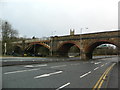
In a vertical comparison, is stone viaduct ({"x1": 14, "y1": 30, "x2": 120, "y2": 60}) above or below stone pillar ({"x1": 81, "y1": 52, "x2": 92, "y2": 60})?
above

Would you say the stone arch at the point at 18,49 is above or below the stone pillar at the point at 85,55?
above

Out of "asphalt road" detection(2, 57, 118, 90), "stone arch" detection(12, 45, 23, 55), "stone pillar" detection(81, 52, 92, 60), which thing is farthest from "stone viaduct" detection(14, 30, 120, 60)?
"asphalt road" detection(2, 57, 118, 90)

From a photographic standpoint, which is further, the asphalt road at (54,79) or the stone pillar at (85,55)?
the stone pillar at (85,55)

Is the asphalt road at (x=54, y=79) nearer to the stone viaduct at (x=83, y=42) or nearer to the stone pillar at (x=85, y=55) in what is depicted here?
the stone viaduct at (x=83, y=42)

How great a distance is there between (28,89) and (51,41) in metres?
56.1

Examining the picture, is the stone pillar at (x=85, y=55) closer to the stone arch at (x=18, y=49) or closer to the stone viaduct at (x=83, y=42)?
the stone viaduct at (x=83, y=42)

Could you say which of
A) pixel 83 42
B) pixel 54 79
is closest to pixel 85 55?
pixel 83 42

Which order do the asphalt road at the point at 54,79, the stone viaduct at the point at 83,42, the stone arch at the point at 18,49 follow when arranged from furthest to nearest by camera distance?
the stone arch at the point at 18,49 → the stone viaduct at the point at 83,42 → the asphalt road at the point at 54,79

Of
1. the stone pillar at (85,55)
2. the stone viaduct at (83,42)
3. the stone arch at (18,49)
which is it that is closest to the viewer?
the stone viaduct at (83,42)

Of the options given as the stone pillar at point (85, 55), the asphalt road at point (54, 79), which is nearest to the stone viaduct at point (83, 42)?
the stone pillar at point (85, 55)

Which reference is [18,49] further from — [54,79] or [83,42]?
[54,79]

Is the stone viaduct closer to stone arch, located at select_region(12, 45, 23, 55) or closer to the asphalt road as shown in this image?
stone arch, located at select_region(12, 45, 23, 55)

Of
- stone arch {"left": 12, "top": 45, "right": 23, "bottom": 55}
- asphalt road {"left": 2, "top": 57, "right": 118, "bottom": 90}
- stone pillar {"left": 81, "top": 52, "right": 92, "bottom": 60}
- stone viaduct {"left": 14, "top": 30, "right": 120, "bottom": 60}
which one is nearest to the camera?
asphalt road {"left": 2, "top": 57, "right": 118, "bottom": 90}

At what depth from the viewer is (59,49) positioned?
5953 centimetres
